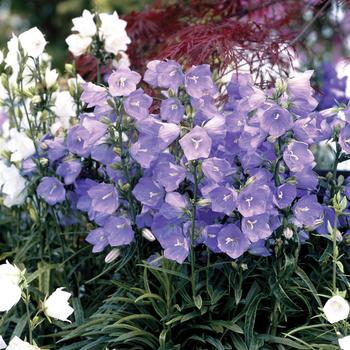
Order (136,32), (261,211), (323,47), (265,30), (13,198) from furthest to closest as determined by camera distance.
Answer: (323,47) < (136,32) < (265,30) < (13,198) < (261,211)

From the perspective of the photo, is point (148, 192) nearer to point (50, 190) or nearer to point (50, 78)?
point (50, 190)

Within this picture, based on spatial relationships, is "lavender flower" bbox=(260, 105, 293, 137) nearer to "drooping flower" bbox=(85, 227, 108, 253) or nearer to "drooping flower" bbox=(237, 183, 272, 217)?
"drooping flower" bbox=(237, 183, 272, 217)

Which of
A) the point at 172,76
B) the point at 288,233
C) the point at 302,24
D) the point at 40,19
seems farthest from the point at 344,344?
the point at 40,19

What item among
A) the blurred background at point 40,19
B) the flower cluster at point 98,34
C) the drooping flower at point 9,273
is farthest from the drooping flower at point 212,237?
the blurred background at point 40,19

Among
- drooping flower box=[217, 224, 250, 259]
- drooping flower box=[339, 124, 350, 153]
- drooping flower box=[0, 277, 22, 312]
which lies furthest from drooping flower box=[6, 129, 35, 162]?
drooping flower box=[339, 124, 350, 153]

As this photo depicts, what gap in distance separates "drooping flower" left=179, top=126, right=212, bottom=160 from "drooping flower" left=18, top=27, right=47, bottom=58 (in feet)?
2.89

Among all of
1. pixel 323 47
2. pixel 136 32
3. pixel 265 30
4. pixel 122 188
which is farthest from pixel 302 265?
pixel 323 47

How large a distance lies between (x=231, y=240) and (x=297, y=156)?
35cm

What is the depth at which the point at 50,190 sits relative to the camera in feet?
9.32

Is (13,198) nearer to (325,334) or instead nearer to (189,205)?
(189,205)

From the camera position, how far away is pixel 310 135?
7.82 feet

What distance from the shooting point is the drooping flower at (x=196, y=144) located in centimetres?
220

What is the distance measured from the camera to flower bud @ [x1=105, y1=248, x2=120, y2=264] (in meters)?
2.59

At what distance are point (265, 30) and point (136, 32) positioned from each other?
70 cm
